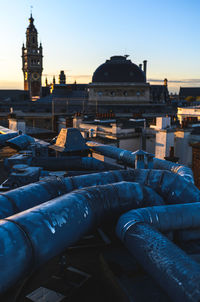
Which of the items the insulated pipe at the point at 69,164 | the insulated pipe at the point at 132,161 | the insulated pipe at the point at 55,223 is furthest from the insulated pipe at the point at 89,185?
the insulated pipe at the point at 69,164

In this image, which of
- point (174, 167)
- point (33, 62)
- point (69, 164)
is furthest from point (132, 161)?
Answer: point (33, 62)

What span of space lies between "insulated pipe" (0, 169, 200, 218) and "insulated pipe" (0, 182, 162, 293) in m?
1.11

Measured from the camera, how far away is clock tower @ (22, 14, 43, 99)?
177875mm

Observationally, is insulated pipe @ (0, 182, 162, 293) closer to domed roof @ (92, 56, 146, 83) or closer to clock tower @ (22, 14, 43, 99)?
domed roof @ (92, 56, 146, 83)

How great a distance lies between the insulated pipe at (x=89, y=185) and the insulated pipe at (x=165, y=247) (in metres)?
1.32

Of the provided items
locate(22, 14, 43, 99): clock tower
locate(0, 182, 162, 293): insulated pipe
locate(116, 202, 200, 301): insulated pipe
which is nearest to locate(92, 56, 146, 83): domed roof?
locate(0, 182, 162, 293): insulated pipe

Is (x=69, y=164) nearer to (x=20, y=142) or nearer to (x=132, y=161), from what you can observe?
(x=132, y=161)

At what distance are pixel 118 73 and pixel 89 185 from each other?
7483cm

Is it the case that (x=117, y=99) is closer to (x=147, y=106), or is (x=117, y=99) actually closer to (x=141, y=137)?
(x=147, y=106)

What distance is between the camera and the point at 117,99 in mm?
78062

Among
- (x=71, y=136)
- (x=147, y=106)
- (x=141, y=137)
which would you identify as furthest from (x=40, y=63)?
(x=71, y=136)

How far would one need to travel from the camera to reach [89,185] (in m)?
10.5

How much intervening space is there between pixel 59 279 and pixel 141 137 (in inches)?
1101

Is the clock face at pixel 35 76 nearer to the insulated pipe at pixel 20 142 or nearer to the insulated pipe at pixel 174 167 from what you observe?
the insulated pipe at pixel 20 142
